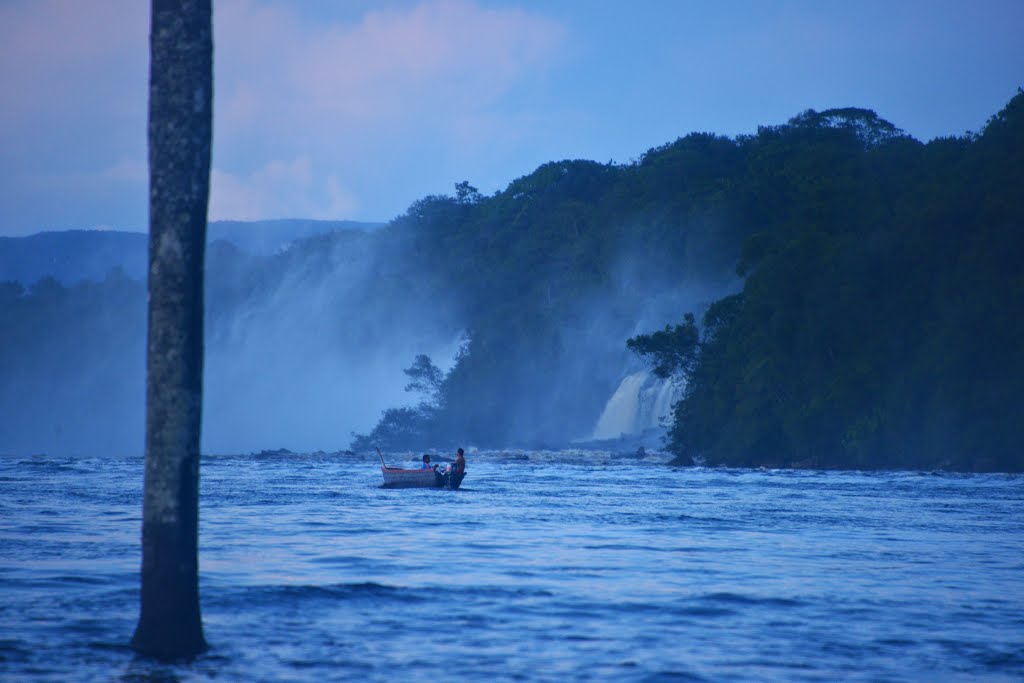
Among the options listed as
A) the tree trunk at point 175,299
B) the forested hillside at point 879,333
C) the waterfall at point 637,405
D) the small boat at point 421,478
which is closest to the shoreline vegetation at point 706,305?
the forested hillside at point 879,333

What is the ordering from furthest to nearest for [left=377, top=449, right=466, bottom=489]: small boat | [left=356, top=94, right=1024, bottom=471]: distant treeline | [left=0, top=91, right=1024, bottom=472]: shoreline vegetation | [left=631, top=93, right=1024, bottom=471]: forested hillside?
[left=0, top=91, right=1024, bottom=472]: shoreline vegetation, [left=356, top=94, right=1024, bottom=471]: distant treeline, [left=631, top=93, right=1024, bottom=471]: forested hillside, [left=377, top=449, right=466, bottom=489]: small boat

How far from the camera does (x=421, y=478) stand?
39.5 m

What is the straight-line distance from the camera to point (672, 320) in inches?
3383

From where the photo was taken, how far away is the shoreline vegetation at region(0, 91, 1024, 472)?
54.7 metres

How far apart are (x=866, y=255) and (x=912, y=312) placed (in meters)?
3.95

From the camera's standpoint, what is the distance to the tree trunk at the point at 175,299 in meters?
8.84

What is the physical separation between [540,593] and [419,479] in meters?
26.3

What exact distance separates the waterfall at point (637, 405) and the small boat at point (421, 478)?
3640 centimetres

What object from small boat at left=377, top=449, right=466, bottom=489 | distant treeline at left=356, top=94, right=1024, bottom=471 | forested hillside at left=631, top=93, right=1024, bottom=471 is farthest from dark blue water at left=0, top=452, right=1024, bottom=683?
distant treeline at left=356, top=94, right=1024, bottom=471

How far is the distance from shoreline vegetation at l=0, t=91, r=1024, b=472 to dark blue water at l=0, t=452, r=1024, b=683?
26562 mm

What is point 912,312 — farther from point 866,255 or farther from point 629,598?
point 629,598

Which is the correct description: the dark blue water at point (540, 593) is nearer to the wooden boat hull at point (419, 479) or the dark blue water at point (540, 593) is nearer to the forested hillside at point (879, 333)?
the wooden boat hull at point (419, 479)

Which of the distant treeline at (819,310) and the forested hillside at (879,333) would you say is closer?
the forested hillside at (879,333)

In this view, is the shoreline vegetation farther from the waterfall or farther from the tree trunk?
the tree trunk
